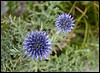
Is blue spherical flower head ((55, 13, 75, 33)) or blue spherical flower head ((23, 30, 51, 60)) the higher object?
blue spherical flower head ((55, 13, 75, 33))

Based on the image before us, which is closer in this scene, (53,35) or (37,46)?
(37,46)

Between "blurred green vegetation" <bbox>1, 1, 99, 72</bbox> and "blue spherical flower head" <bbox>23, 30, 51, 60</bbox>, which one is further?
"blurred green vegetation" <bbox>1, 1, 99, 72</bbox>

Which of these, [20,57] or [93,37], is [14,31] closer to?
[20,57]

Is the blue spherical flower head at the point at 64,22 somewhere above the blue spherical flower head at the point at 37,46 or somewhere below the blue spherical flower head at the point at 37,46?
above

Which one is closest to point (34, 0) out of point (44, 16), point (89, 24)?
point (44, 16)
